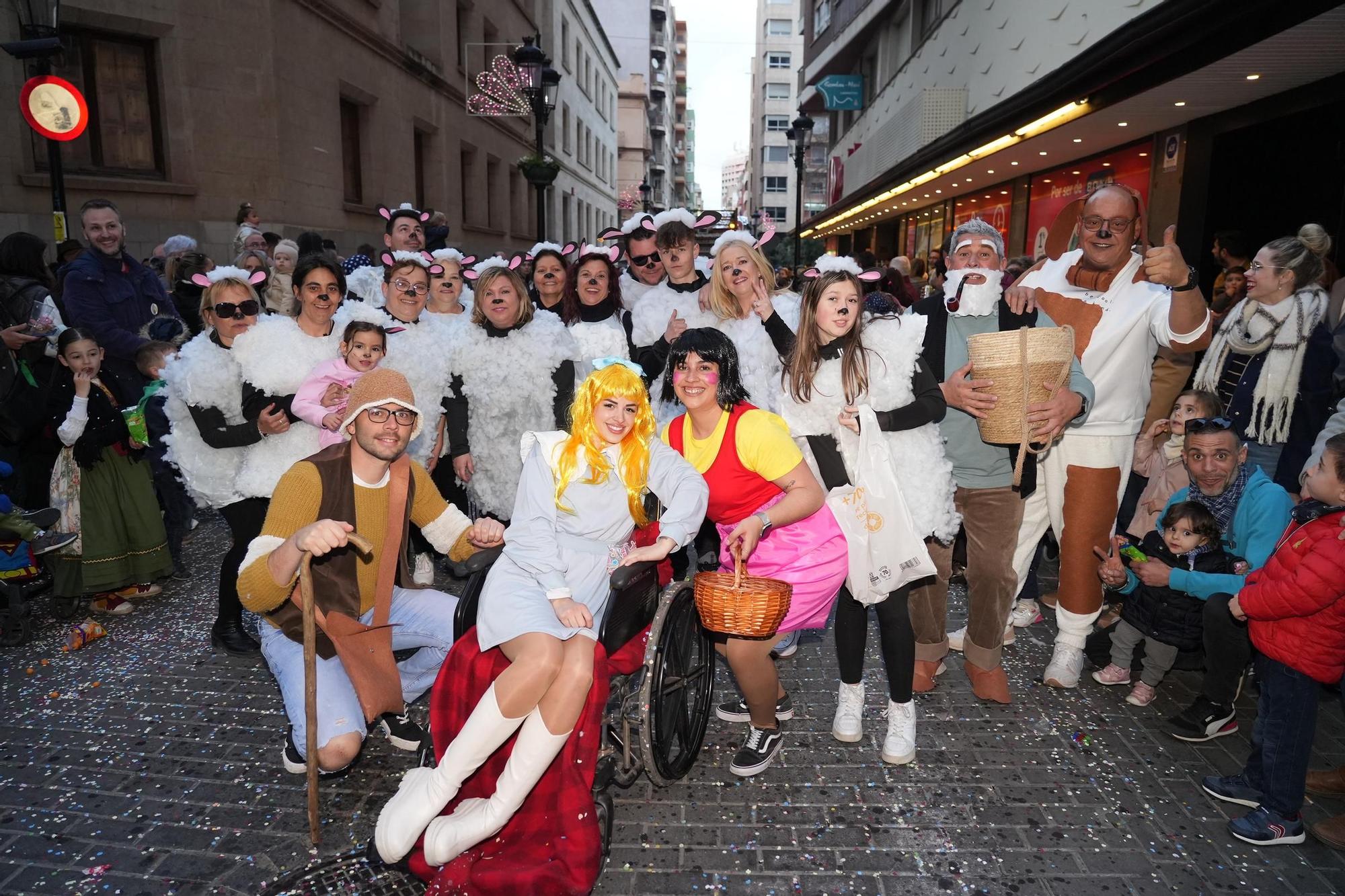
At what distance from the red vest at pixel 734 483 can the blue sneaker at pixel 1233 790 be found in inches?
82.0

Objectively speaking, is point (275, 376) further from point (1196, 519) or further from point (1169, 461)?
point (1169, 461)

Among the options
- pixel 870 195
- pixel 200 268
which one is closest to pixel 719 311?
pixel 200 268

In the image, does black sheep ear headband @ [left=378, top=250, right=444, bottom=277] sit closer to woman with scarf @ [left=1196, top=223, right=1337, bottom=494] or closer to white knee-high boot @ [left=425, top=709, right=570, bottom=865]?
white knee-high boot @ [left=425, top=709, right=570, bottom=865]

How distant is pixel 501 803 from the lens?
2668 mm

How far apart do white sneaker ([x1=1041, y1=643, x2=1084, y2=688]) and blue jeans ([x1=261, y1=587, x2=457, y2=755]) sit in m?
3.04

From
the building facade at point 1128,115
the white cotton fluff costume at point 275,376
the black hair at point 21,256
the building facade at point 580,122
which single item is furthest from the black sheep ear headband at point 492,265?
the building facade at point 580,122

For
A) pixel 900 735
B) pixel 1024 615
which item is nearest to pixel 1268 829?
pixel 900 735

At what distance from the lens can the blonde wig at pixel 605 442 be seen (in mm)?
3188

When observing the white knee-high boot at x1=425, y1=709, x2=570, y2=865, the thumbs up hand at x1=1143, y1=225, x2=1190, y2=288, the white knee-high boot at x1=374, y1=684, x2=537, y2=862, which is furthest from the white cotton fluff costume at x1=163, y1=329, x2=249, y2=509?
the thumbs up hand at x1=1143, y1=225, x2=1190, y2=288

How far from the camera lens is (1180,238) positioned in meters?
9.35

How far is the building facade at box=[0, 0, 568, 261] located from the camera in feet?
29.6

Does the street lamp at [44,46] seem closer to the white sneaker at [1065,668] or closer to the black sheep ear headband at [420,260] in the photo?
the black sheep ear headband at [420,260]

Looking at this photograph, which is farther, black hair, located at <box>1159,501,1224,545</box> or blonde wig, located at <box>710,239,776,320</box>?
blonde wig, located at <box>710,239,776,320</box>

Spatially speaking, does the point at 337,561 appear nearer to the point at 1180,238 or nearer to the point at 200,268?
the point at 200,268
